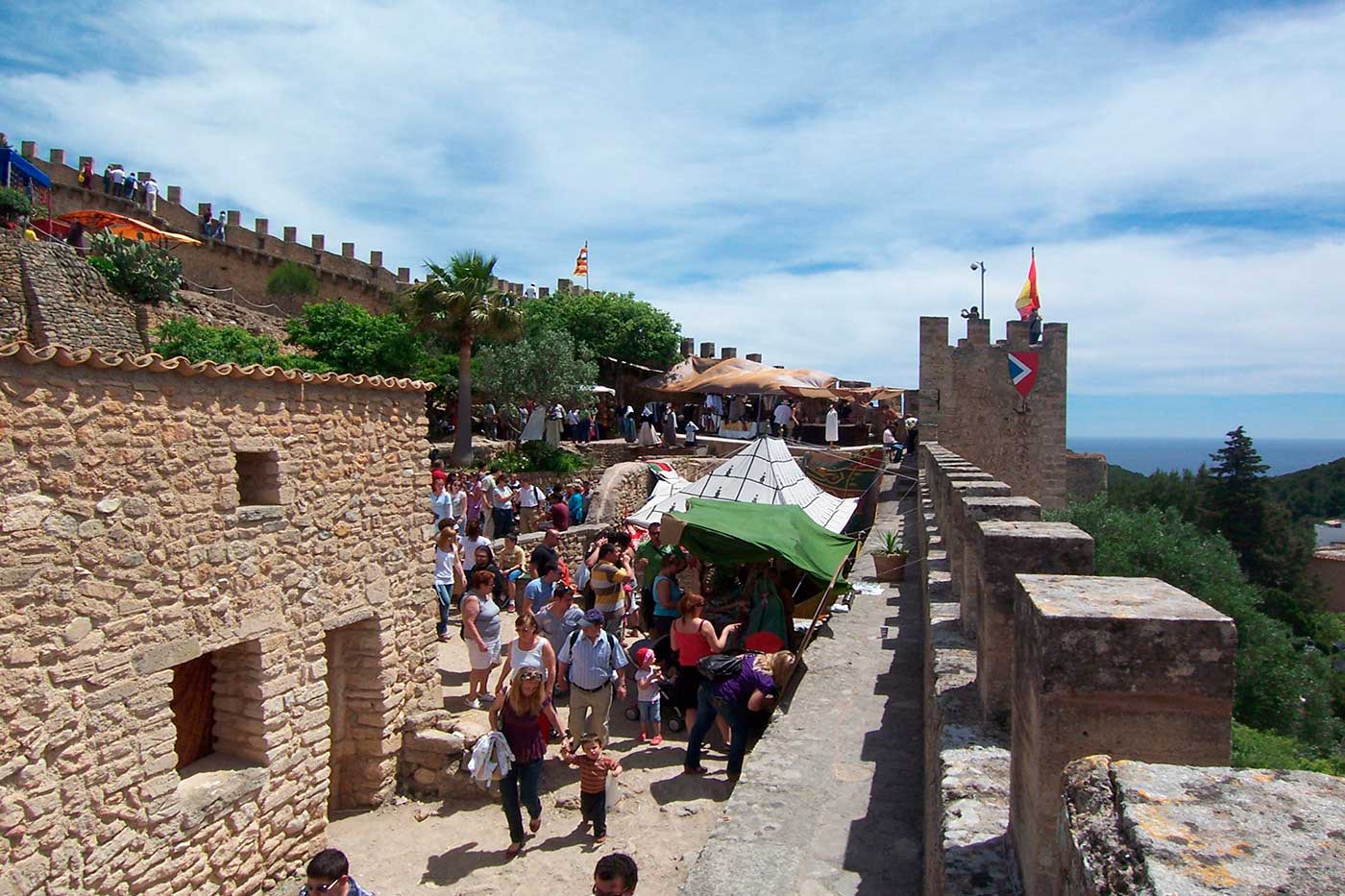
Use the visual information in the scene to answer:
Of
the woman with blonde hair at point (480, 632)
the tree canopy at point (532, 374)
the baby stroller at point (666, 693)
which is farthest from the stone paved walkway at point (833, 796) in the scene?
the tree canopy at point (532, 374)

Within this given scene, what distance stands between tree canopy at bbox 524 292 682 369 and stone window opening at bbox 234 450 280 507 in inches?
1189

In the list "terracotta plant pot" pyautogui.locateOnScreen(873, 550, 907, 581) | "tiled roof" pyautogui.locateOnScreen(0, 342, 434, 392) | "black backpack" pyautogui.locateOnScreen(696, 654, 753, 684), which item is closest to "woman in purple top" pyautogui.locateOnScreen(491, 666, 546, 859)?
"black backpack" pyautogui.locateOnScreen(696, 654, 753, 684)

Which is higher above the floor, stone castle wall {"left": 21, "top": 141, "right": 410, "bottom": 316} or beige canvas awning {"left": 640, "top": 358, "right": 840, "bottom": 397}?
stone castle wall {"left": 21, "top": 141, "right": 410, "bottom": 316}

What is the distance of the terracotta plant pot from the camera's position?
1117 centimetres

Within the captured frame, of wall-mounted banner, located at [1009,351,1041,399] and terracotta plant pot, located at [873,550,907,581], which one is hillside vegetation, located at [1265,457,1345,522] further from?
terracotta plant pot, located at [873,550,907,581]

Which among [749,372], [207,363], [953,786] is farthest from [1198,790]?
[749,372]

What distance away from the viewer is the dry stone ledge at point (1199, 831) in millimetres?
1235

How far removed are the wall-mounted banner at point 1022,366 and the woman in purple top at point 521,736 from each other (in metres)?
18.5

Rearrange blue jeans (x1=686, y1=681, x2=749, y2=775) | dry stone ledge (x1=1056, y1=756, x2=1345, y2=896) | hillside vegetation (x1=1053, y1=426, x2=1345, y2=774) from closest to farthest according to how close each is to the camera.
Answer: dry stone ledge (x1=1056, y1=756, x2=1345, y2=896), blue jeans (x1=686, y1=681, x2=749, y2=775), hillside vegetation (x1=1053, y1=426, x2=1345, y2=774)

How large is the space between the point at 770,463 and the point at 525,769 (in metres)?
8.23

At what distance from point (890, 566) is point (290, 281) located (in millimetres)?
33089

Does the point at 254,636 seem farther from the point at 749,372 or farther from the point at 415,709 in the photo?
the point at 749,372

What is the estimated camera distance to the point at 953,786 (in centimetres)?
299

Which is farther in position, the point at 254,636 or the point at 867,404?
the point at 867,404
